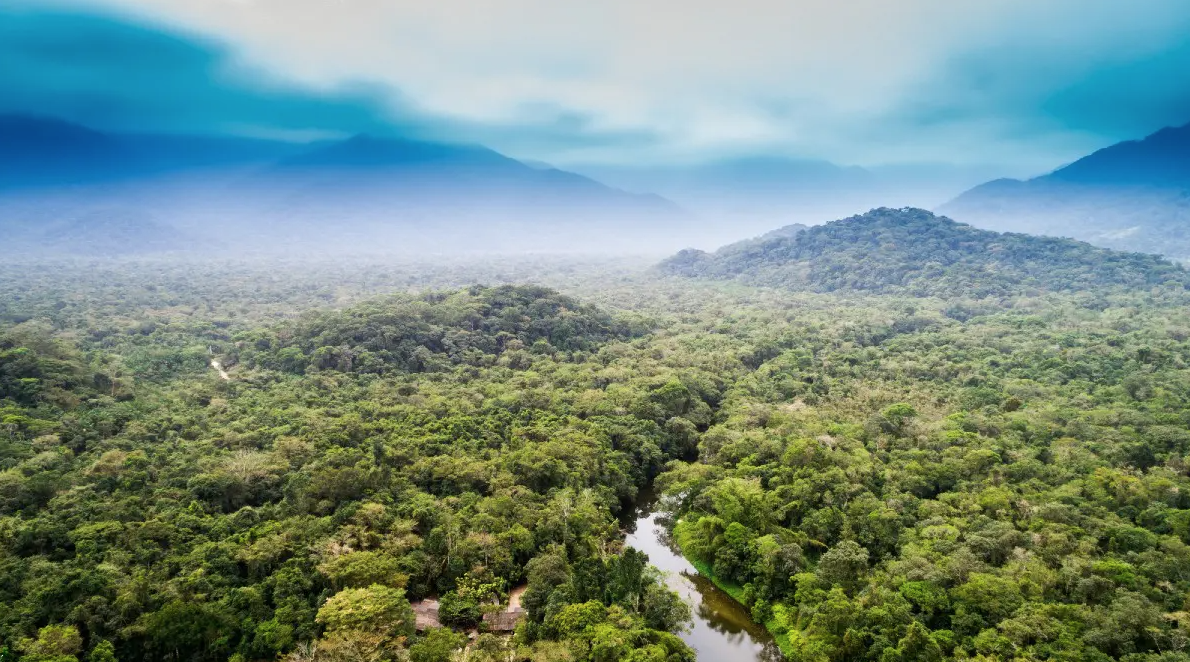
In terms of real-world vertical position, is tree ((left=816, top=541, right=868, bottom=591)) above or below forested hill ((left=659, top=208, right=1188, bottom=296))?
below

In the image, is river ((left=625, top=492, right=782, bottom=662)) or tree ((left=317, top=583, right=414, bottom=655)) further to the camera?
river ((left=625, top=492, right=782, bottom=662))

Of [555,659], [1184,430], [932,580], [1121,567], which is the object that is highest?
[1184,430]

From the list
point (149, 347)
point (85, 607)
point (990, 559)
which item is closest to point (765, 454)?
point (990, 559)

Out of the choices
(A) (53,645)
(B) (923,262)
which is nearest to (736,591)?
(A) (53,645)

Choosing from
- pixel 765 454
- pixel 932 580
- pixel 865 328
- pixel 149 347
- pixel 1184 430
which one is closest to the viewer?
pixel 932 580

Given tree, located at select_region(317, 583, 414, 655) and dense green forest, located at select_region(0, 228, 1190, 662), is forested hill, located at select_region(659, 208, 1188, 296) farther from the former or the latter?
tree, located at select_region(317, 583, 414, 655)

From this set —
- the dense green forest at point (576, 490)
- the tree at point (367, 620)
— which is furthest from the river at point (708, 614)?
the tree at point (367, 620)

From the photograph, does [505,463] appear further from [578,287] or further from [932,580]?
[578,287]

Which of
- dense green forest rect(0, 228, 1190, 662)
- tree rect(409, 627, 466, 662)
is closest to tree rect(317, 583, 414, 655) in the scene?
dense green forest rect(0, 228, 1190, 662)
